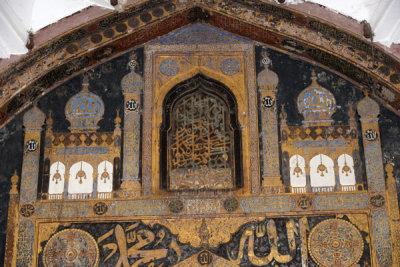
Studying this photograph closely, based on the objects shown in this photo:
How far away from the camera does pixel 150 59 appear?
8.63m

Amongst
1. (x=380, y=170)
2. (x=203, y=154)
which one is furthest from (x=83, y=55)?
(x=380, y=170)

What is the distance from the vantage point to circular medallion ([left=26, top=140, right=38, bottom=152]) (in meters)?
8.27

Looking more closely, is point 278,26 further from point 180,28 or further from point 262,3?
point 180,28

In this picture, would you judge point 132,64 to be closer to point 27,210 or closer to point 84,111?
point 84,111

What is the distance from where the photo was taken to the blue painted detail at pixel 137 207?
26.0 feet

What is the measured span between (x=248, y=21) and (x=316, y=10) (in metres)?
0.82

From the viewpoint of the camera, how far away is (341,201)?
790cm

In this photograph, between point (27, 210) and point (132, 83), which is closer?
point (27, 210)

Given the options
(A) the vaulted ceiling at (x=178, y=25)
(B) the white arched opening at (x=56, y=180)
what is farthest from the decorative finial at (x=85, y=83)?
(B) the white arched opening at (x=56, y=180)

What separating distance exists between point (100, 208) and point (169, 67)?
6.23ft

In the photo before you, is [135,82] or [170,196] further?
[135,82]

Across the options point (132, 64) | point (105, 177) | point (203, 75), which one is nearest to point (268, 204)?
point (203, 75)

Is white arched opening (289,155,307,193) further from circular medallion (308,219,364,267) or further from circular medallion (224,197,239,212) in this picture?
circular medallion (224,197,239,212)

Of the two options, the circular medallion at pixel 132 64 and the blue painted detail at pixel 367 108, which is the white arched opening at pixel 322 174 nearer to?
the blue painted detail at pixel 367 108
